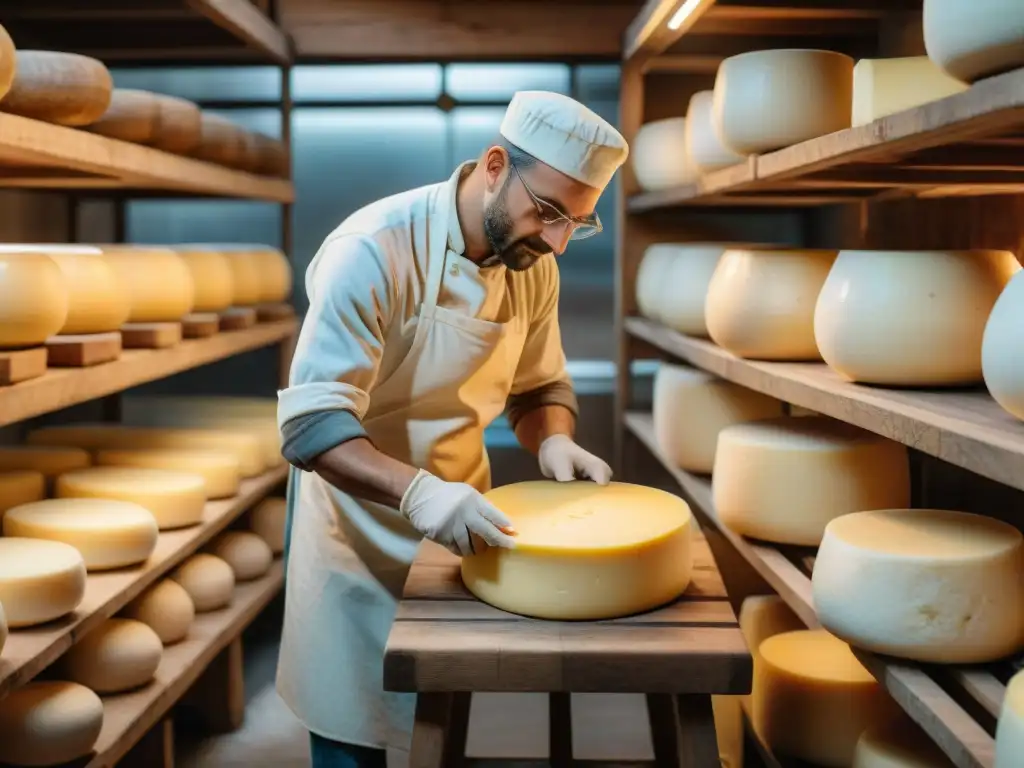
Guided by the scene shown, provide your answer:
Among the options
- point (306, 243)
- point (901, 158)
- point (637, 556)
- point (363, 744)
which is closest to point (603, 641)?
point (637, 556)

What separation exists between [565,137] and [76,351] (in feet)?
3.34

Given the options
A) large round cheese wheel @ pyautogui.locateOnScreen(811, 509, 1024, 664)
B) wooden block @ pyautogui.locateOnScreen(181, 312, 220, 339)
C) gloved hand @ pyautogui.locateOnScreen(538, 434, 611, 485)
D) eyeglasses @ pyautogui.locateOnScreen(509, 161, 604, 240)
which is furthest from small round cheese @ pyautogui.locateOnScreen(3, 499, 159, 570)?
large round cheese wheel @ pyautogui.locateOnScreen(811, 509, 1024, 664)

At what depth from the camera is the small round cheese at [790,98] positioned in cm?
216

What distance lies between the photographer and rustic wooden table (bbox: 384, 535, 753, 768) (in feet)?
4.74

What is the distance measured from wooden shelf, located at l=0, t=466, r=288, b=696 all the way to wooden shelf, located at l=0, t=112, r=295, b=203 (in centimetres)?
79

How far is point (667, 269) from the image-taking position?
3156 millimetres

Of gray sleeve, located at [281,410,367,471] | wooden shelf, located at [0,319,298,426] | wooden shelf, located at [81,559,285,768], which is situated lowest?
wooden shelf, located at [81,559,285,768]

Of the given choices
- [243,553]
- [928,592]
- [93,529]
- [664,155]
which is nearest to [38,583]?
[93,529]

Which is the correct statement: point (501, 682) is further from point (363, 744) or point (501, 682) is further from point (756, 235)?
point (756, 235)

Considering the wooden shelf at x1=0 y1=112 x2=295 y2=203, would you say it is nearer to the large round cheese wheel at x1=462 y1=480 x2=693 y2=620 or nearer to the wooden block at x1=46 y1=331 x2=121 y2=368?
the wooden block at x1=46 y1=331 x2=121 y2=368

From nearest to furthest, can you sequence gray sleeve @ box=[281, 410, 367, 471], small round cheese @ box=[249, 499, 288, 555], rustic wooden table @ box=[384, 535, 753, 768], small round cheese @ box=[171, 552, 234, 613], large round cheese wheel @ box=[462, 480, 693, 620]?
1. rustic wooden table @ box=[384, 535, 753, 768]
2. large round cheese wheel @ box=[462, 480, 693, 620]
3. gray sleeve @ box=[281, 410, 367, 471]
4. small round cheese @ box=[171, 552, 234, 613]
5. small round cheese @ box=[249, 499, 288, 555]

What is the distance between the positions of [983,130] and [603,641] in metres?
0.75

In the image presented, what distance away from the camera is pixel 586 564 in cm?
156

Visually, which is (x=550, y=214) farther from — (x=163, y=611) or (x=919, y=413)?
(x=163, y=611)
